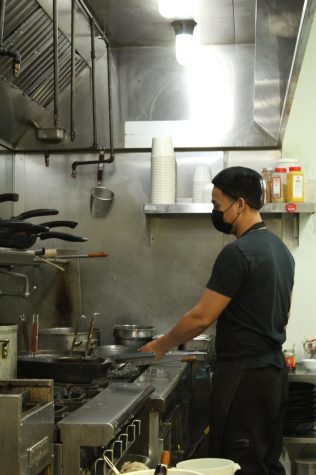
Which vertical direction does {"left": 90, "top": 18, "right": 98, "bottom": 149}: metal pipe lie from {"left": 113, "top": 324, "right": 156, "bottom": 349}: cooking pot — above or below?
above

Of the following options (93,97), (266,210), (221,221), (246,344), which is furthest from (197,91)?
(246,344)

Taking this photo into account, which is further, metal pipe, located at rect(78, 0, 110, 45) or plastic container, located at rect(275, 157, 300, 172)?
plastic container, located at rect(275, 157, 300, 172)

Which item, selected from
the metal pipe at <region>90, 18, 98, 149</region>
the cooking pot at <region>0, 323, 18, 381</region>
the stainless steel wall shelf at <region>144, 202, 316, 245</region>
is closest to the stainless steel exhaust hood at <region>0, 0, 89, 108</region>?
the metal pipe at <region>90, 18, 98, 149</region>

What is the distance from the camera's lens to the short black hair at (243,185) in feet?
10.4

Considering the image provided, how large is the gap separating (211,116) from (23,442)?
3.18 meters

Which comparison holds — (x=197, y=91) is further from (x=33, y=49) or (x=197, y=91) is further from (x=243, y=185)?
(x=243, y=185)

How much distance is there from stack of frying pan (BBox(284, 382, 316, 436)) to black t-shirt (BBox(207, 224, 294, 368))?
2.80ft

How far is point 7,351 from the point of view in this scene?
2.29 m

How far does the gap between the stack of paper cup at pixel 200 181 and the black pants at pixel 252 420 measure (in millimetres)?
1458

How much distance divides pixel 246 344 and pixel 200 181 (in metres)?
1.48

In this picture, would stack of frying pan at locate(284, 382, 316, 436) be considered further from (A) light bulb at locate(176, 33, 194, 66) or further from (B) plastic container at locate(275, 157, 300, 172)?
(A) light bulb at locate(176, 33, 194, 66)

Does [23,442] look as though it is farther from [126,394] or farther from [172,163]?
[172,163]

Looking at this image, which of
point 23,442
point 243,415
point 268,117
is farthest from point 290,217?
point 23,442

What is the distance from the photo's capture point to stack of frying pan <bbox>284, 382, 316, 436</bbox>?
385 cm
